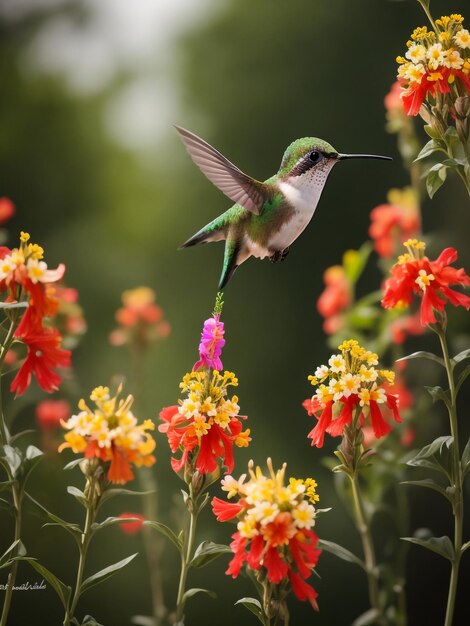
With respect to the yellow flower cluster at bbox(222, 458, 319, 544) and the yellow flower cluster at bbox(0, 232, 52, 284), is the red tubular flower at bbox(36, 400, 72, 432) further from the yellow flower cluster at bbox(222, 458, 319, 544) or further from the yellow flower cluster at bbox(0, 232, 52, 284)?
the yellow flower cluster at bbox(222, 458, 319, 544)

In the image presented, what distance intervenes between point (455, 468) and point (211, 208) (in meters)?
1.81

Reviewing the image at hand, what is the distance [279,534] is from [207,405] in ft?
0.57

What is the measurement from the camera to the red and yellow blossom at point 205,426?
3.13 feet

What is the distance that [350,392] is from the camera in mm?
966

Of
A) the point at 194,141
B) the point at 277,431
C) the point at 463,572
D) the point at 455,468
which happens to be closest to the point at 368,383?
the point at 455,468

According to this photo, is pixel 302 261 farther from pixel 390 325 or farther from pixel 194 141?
pixel 194 141

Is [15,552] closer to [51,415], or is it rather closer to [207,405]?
[207,405]

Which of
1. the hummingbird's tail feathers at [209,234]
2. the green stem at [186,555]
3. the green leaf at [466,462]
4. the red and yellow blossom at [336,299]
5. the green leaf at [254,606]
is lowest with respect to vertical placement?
the green leaf at [254,606]

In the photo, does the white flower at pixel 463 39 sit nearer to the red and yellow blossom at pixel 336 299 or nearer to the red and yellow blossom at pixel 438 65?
the red and yellow blossom at pixel 438 65

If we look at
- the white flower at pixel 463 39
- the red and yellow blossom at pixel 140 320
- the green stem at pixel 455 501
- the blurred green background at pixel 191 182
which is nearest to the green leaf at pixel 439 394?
the green stem at pixel 455 501

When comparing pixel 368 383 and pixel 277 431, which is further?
pixel 277 431

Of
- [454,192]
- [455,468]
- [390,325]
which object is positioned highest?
[454,192]

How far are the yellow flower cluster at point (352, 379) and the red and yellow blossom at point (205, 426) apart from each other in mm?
107

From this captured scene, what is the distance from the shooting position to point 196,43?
2855 mm
